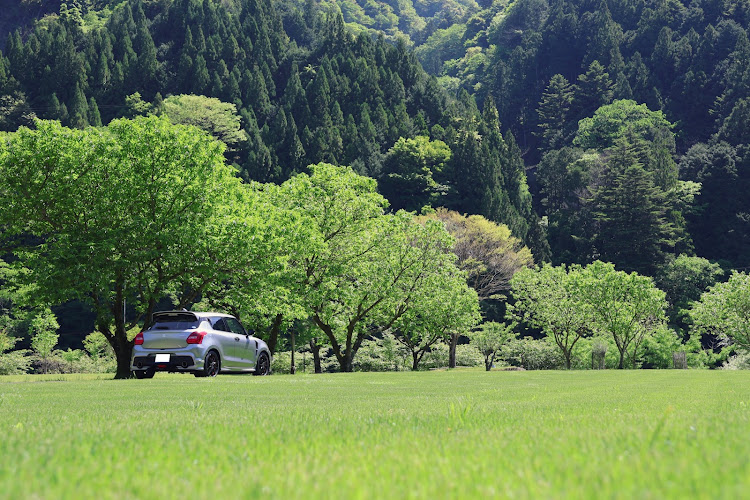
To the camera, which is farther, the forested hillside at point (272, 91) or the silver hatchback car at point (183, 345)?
the forested hillside at point (272, 91)

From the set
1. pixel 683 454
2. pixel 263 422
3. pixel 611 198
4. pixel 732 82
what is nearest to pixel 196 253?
pixel 263 422

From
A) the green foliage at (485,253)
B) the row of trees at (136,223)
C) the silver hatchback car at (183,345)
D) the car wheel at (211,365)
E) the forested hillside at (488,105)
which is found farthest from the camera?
the forested hillside at (488,105)

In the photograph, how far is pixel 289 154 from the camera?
95.8m

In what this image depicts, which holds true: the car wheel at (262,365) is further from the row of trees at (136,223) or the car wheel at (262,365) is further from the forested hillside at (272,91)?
the forested hillside at (272,91)

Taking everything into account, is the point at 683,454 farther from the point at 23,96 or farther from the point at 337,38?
the point at 337,38

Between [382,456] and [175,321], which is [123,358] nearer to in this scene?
[175,321]

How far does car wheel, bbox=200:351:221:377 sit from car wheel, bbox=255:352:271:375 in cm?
259

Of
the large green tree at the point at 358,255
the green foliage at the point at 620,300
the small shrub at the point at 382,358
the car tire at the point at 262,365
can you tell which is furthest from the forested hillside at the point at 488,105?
the car tire at the point at 262,365

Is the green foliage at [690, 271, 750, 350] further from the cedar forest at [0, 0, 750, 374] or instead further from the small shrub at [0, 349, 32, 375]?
the small shrub at [0, 349, 32, 375]

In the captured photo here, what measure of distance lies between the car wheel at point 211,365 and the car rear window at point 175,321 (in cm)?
97

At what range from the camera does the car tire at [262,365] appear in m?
22.0

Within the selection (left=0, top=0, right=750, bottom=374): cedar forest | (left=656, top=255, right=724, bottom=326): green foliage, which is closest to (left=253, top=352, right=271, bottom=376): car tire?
(left=0, top=0, right=750, bottom=374): cedar forest

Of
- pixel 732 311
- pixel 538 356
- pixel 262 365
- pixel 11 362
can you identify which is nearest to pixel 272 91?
pixel 11 362

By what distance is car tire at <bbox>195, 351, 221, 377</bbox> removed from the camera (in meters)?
18.5
